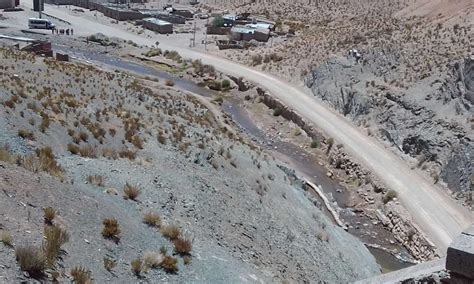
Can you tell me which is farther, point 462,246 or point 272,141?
point 272,141

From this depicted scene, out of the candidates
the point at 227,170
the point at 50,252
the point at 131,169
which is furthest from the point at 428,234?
the point at 50,252

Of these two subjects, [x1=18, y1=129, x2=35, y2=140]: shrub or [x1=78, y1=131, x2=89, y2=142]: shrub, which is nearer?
[x1=18, y1=129, x2=35, y2=140]: shrub

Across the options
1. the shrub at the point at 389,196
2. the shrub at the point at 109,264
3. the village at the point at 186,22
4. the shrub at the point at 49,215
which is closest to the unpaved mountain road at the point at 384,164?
the shrub at the point at 389,196

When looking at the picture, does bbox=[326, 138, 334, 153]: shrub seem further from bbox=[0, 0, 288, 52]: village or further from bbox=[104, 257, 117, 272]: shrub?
bbox=[0, 0, 288, 52]: village

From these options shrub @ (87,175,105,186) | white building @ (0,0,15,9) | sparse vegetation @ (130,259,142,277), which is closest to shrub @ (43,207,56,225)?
sparse vegetation @ (130,259,142,277)

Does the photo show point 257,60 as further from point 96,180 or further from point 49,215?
point 49,215

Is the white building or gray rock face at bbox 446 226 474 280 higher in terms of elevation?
gray rock face at bbox 446 226 474 280

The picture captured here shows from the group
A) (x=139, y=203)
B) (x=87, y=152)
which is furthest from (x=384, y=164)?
(x=139, y=203)

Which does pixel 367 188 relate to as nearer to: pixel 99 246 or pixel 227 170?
pixel 227 170
